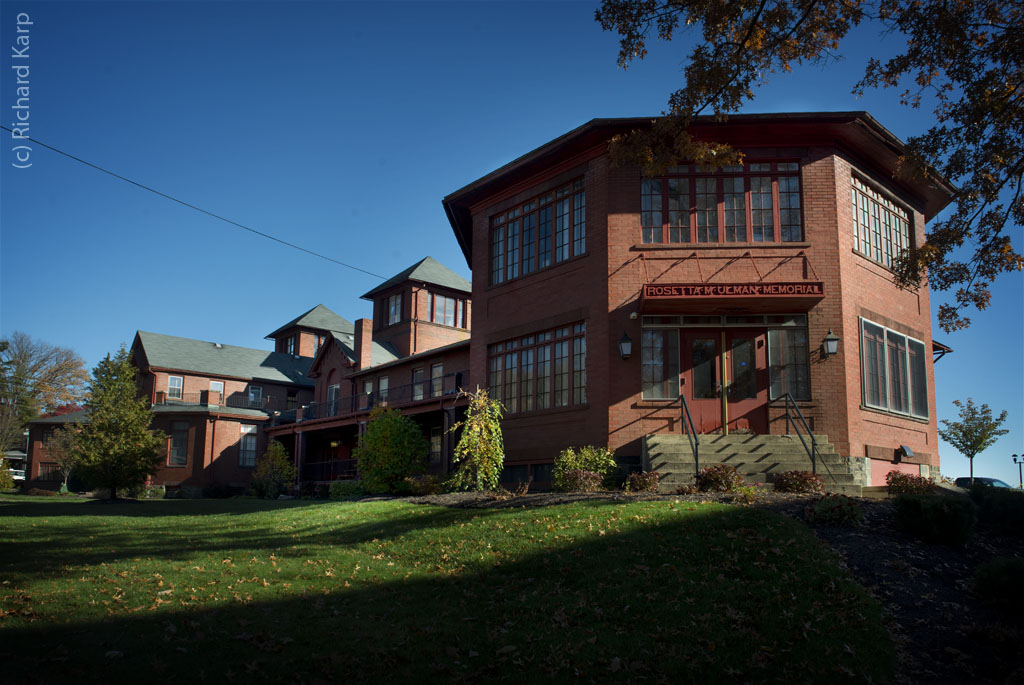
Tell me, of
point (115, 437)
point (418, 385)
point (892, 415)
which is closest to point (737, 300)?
point (892, 415)

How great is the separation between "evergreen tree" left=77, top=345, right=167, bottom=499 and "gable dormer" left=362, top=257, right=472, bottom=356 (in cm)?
1335

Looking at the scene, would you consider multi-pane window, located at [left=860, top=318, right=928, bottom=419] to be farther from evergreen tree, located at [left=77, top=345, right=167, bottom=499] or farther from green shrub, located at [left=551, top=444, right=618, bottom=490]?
evergreen tree, located at [left=77, top=345, right=167, bottom=499]

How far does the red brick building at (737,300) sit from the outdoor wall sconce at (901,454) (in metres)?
0.03

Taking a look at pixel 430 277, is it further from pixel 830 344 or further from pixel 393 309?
pixel 830 344

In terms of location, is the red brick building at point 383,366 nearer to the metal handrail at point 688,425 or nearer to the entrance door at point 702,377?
the entrance door at point 702,377

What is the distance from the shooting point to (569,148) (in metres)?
19.3

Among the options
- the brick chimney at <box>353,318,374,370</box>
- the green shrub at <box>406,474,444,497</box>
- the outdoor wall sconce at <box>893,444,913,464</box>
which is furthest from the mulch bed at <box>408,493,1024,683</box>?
the brick chimney at <box>353,318,374,370</box>

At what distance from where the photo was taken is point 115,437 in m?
27.5

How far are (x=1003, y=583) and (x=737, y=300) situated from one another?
9422 millimetres

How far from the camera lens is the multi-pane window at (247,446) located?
39719 mm

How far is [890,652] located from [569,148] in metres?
14.8

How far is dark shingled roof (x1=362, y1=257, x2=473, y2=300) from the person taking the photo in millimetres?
38906

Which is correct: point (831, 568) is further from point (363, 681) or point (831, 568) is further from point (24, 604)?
point (24, 604)

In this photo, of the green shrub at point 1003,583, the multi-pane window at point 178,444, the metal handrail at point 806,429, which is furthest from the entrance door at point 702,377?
the multi-pane window at point 178,444
